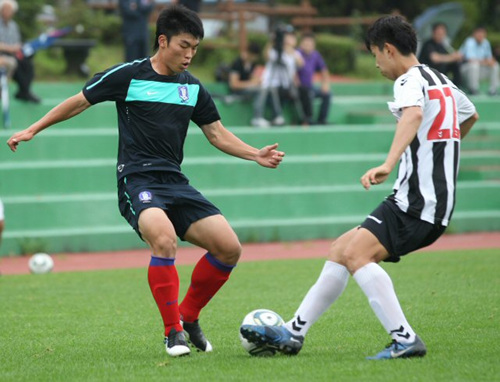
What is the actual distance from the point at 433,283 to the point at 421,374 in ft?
15.8

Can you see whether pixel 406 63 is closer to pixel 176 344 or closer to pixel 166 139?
pixel 166 139

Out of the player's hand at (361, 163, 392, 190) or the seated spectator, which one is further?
the seated spectator

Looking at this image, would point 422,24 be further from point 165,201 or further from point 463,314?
point 165,201

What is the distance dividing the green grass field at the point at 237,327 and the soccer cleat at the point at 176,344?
6cm

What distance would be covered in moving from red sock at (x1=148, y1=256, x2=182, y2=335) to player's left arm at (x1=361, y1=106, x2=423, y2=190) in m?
1.52

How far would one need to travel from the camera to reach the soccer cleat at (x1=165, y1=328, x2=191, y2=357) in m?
6.10

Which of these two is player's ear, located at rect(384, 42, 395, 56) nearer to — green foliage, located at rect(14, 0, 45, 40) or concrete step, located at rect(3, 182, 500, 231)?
concrete step, located at rect(3, 182, 500, 231)

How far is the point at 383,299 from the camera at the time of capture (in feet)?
18.6

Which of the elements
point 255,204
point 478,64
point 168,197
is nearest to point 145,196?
point 168,197

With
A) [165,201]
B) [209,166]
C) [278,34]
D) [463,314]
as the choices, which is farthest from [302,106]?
[165,201]

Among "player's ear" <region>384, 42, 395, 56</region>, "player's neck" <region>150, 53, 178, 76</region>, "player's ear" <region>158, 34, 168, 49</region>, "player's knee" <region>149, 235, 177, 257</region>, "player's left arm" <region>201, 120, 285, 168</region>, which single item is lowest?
"player's knee" <region>149, 235, 177, 257</region>

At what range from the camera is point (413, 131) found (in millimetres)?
5480

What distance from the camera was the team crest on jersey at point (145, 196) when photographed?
6250 mm

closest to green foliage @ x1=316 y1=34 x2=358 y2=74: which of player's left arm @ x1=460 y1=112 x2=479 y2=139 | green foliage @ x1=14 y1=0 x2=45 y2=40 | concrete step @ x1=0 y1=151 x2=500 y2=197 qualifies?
green foliage @ x1=14 y1=0 x2=45 y2=40
